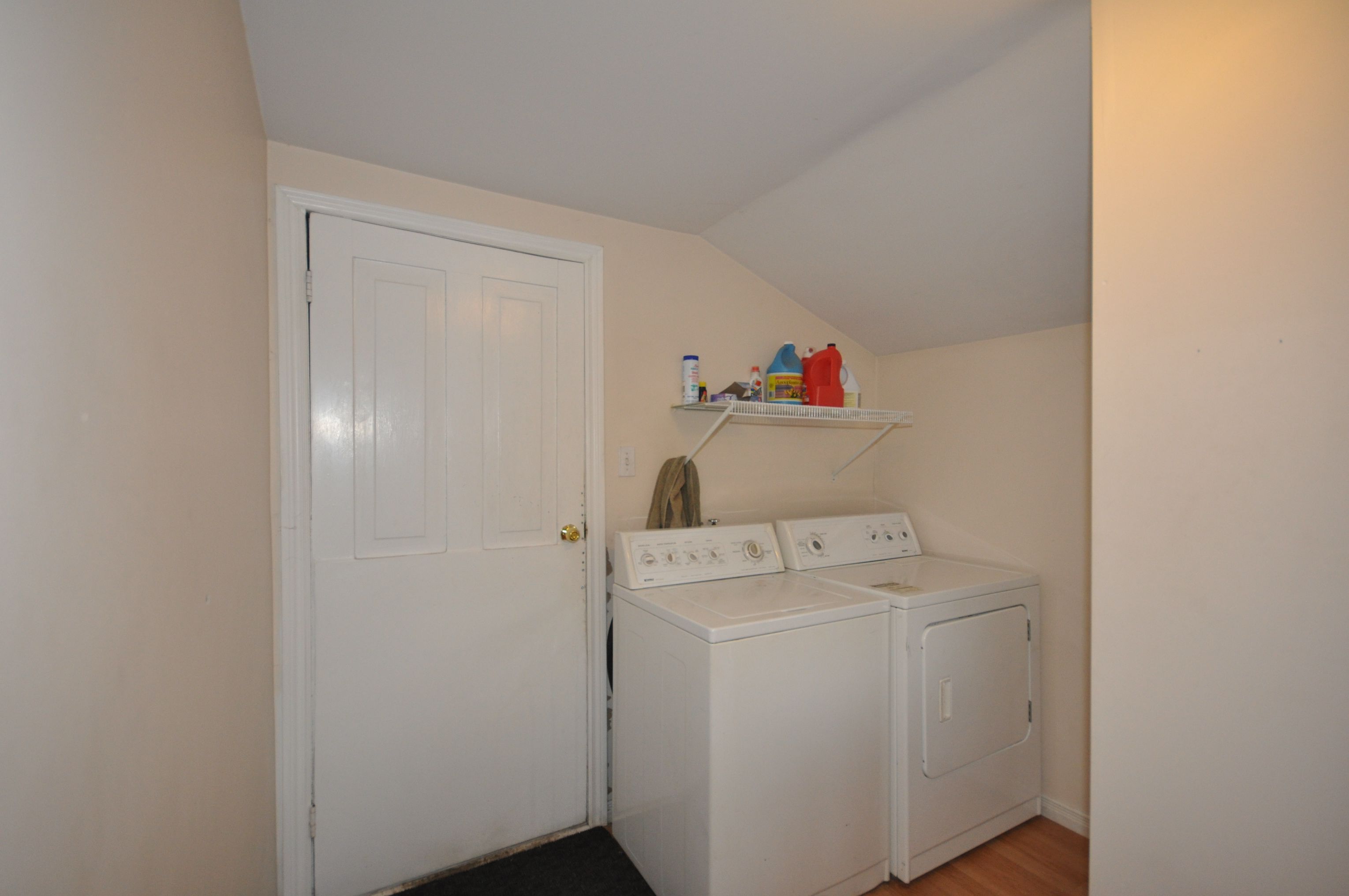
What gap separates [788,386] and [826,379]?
0.66 ft

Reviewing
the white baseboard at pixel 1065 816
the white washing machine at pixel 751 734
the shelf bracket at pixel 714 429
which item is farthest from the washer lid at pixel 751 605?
the white baseboard at pixel 1065 816

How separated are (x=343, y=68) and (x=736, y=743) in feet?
6.33

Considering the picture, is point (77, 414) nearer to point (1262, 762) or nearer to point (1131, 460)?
point (1131, 460)

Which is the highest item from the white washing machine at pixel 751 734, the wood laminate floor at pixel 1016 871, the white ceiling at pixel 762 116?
the white ceiling at pixel 762 116

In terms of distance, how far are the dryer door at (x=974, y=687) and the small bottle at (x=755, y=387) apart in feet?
3.38

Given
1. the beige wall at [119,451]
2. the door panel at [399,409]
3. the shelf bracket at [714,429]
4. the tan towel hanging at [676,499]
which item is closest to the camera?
the beige wall at [119,451]

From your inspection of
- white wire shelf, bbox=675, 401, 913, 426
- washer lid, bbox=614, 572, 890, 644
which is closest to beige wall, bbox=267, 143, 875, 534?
white wire shelf, bbox=675, 401, 913, 426

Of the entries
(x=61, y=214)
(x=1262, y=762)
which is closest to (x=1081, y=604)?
(x=1262, y=762)

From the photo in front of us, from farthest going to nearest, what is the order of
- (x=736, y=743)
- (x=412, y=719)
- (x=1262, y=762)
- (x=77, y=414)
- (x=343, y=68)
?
(x=412, y=719) → (x=736, y=743) → (x=343, y=68) → (x=1262, y=762) → (x=77, y=414)

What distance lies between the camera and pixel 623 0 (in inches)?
46.3

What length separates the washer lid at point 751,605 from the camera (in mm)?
1587

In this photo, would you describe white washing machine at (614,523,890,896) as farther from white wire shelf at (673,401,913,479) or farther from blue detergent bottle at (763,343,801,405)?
blue detergent bottle at (763,343,801,405)

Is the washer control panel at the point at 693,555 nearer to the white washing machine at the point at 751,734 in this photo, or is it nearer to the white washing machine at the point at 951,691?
the white washing machine at the point at 751,734

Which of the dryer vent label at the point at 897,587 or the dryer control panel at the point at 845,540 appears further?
the dryer control panel at the point at 845,540
